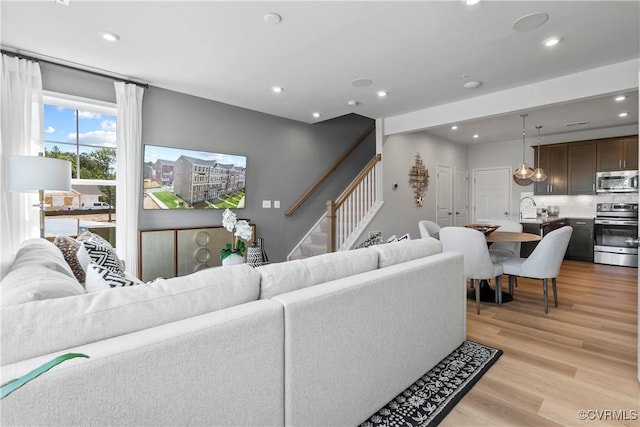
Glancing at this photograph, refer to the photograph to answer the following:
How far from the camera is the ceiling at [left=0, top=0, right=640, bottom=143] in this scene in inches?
91.4

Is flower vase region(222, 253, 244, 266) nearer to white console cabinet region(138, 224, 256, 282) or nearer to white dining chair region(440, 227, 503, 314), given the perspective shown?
white console cabinet region(138, 224, 256, 282)

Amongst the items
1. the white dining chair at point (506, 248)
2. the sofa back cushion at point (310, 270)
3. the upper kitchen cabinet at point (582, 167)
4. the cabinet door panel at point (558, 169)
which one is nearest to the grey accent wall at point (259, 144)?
the white dining chair at point (506, 248)

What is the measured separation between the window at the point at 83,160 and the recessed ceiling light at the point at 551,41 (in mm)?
4360

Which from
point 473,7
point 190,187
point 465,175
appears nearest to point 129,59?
point 190,187

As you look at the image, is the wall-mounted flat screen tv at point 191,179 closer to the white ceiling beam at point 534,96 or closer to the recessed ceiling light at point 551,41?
the white ceiling beam at point 534,96

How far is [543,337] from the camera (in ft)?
8.93

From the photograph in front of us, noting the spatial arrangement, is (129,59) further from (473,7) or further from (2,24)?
(473,7)

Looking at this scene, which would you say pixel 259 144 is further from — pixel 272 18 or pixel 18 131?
pixel 18 131

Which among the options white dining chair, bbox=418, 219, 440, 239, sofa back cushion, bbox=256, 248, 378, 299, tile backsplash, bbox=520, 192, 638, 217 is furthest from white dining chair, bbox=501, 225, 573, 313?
tile backsplash, bbox=520, 192, 638, 217

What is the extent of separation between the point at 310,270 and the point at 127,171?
2995 millimetres

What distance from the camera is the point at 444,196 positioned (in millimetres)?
7129

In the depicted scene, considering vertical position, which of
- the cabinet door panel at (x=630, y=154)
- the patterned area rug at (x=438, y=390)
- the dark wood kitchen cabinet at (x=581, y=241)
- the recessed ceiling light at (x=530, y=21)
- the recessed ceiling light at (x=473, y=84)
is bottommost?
the patterned area rug at (x=438, y=390)

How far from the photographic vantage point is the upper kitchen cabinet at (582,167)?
6.10m

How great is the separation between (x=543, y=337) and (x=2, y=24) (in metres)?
5.02
